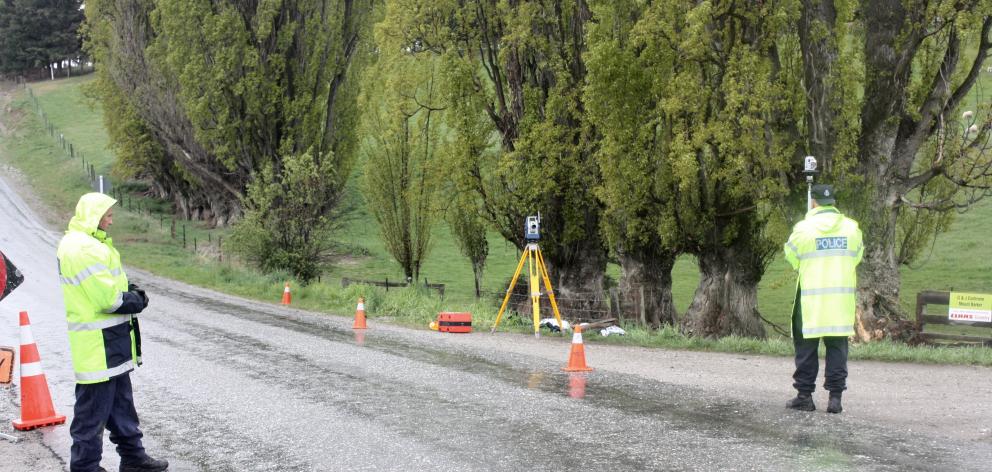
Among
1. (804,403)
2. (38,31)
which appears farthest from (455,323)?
(38,31)

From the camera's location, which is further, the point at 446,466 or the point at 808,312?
the point at 808,312

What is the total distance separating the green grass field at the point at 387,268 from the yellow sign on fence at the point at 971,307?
6.07 ft

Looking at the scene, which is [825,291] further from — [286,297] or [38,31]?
[38,31]

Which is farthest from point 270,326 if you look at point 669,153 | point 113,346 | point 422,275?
point 422,275

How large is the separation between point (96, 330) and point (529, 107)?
13810mm

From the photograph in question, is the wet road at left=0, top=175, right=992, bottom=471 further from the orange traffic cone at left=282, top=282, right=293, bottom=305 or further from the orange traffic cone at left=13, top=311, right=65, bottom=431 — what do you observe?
the orange traffic cone at left=282, top=282, right=293, bottom=305

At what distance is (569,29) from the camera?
19156 mm

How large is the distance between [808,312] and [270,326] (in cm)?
1051

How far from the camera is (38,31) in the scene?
8431 cm

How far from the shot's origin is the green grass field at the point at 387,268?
16.1m

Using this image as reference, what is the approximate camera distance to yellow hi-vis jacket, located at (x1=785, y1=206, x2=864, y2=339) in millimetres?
7906

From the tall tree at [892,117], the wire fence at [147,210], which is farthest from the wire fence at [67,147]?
the tall tree at [892,117]

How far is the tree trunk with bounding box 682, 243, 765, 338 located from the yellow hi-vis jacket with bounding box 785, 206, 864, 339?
9483mm

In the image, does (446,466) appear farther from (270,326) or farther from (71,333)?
(270,326)
